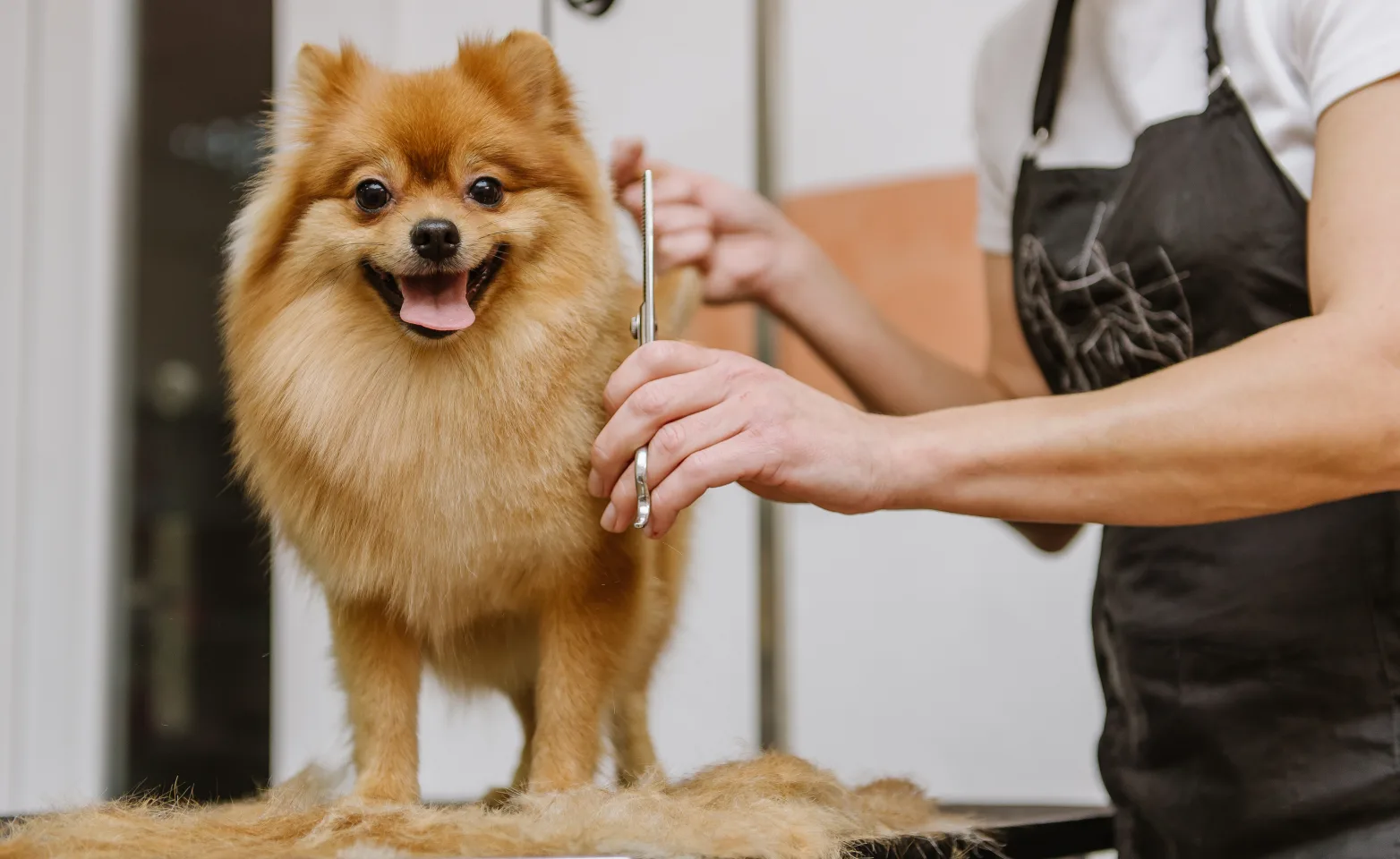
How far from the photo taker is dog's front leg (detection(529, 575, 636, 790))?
3.21 ft

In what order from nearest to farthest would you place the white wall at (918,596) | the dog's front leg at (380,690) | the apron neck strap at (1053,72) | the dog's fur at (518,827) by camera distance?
1. the dog's fur at (518,827)
2. the dog's front leg at (380,690)
3. the apron neck strap at (1053,72)
4. the white wall at (918,596)

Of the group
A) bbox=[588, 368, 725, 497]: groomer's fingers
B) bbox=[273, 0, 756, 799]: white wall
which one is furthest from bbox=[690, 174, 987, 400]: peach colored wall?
bbox=[588, 368, 725, 497]: groomer's fingers

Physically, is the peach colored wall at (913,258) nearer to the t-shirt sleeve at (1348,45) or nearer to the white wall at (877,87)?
the white wall at (877,87)

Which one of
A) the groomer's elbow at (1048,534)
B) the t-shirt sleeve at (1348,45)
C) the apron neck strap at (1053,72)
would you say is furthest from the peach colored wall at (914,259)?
the t-shirt sleeve at (1348,45)

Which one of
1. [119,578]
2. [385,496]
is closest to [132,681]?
[119,578]

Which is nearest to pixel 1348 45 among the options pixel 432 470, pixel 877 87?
pixel 432 470

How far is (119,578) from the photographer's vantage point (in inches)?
49.0

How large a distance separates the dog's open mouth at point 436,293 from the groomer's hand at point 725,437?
0.14 meters

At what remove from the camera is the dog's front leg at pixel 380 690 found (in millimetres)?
984

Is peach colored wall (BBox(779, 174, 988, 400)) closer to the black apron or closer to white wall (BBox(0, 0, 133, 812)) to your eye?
the black apron

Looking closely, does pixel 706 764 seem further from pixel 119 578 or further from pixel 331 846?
pixel 119 578

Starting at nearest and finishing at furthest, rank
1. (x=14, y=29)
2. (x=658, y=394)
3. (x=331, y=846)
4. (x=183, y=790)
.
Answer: (x=331, y=846) < (x=658, y=394) < (x=183, y=790) < (x=14, y=29)

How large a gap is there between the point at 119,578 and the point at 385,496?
0.48m

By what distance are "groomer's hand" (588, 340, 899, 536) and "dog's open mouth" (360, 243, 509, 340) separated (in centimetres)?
14
